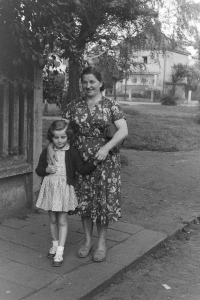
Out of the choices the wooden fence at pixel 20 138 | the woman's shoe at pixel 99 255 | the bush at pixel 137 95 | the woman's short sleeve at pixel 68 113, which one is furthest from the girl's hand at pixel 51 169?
the bush at pixel 137 95

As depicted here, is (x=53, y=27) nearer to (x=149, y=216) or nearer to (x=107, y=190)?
(x=107, y=190)

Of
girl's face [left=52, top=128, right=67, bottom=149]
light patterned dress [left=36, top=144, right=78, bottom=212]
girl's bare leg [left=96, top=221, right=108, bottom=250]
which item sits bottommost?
girl's bare leg [left=96, top=221, right=108, bottom=250]

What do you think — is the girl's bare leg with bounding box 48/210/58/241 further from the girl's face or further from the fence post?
the fence post

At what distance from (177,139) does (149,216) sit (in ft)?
25.6

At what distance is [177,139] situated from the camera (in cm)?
1336

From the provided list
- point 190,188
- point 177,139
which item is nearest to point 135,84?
point 177,139

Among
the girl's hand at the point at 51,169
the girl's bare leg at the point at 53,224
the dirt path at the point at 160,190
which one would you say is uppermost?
the girl's hand at the point at 51,169

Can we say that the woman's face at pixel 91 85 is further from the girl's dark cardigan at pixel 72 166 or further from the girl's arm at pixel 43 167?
the girl's arm at pixel 43 167

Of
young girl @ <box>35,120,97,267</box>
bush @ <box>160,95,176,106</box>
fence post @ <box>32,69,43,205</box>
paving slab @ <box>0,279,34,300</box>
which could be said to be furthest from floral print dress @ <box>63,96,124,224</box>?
bush @ <box>160,95,176,106</box>

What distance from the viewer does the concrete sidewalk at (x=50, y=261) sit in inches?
135

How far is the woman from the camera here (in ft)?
12.8

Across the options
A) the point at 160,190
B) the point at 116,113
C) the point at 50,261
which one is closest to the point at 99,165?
the point at 116,113

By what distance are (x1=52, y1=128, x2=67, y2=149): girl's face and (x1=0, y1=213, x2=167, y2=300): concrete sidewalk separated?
1.07 meters

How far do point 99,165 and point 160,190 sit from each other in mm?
3621
